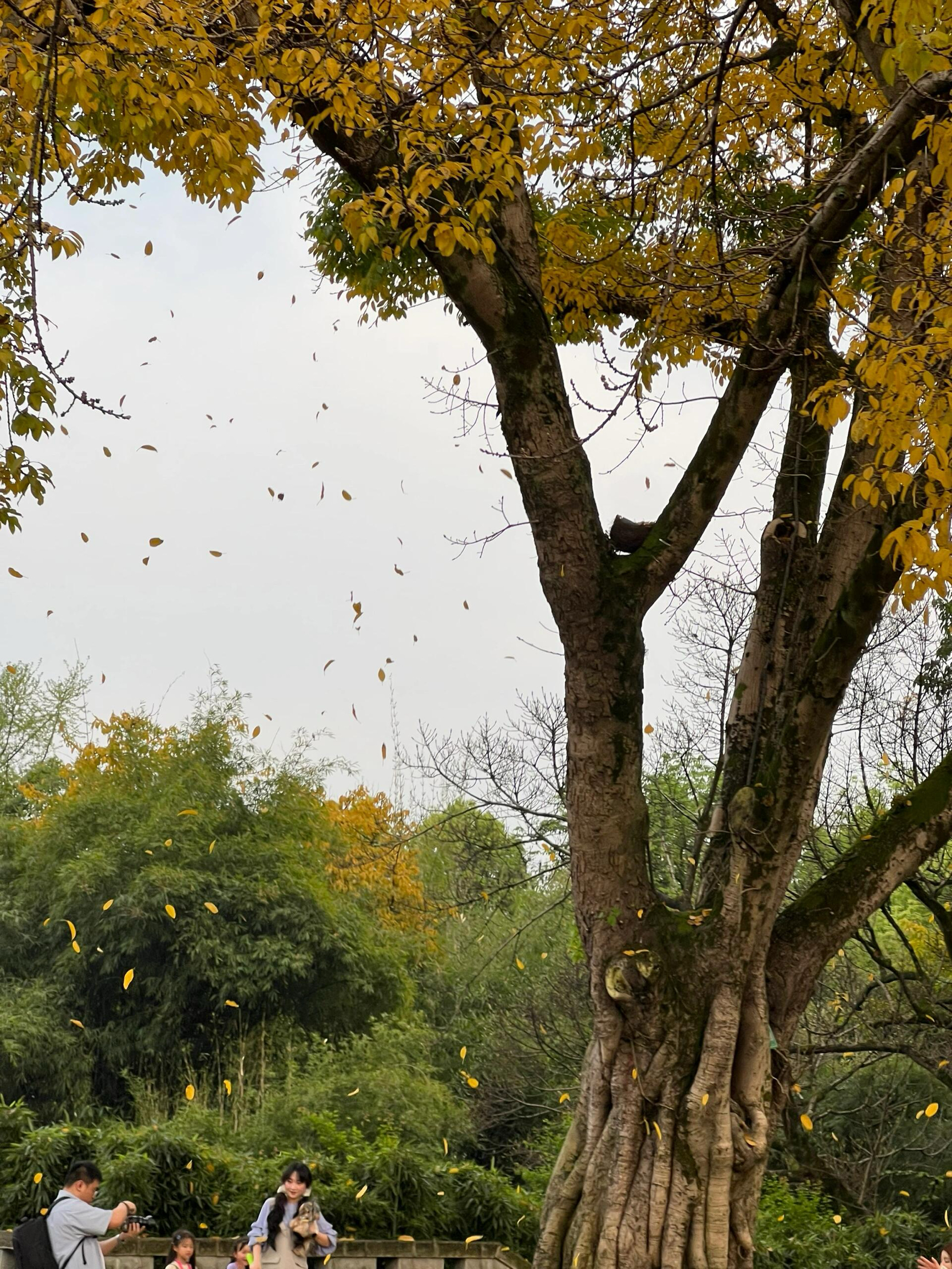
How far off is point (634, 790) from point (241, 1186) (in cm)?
444

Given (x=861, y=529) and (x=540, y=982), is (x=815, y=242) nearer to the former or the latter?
(x=861, y=529)

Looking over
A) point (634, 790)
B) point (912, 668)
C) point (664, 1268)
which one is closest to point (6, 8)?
point (634, 790)

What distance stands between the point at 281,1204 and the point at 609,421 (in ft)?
13.7

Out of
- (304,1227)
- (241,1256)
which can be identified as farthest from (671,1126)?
(241,1256)

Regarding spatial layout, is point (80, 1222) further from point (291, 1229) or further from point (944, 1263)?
point (944, 1263)

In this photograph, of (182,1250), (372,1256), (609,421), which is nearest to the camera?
(609,421)

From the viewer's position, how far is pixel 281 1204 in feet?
20.6

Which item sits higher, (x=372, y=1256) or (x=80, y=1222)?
(x=80, y=1222)

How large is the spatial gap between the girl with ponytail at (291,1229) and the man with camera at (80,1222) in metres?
0.75

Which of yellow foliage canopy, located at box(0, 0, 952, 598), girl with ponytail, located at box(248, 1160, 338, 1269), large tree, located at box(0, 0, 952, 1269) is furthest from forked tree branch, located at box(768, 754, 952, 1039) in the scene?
girl with ponytail, located at box(248, 1160, 338, 1269)

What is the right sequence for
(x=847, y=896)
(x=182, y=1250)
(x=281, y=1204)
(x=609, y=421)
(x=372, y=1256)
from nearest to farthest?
(x=609, y=421)
(x=847, y=896)
(x=281, y=1204)
(x=182, y=1250)
(x=372, y=1256)

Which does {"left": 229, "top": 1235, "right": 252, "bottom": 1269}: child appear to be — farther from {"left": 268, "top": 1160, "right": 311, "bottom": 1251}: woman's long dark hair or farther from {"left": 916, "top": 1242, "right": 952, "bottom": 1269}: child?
{"left": 916, "top": 1242, "right": 952, "bottom": 1269}: child

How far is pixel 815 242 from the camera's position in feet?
17.9

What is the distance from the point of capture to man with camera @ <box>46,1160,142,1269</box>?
5605 millimetres
